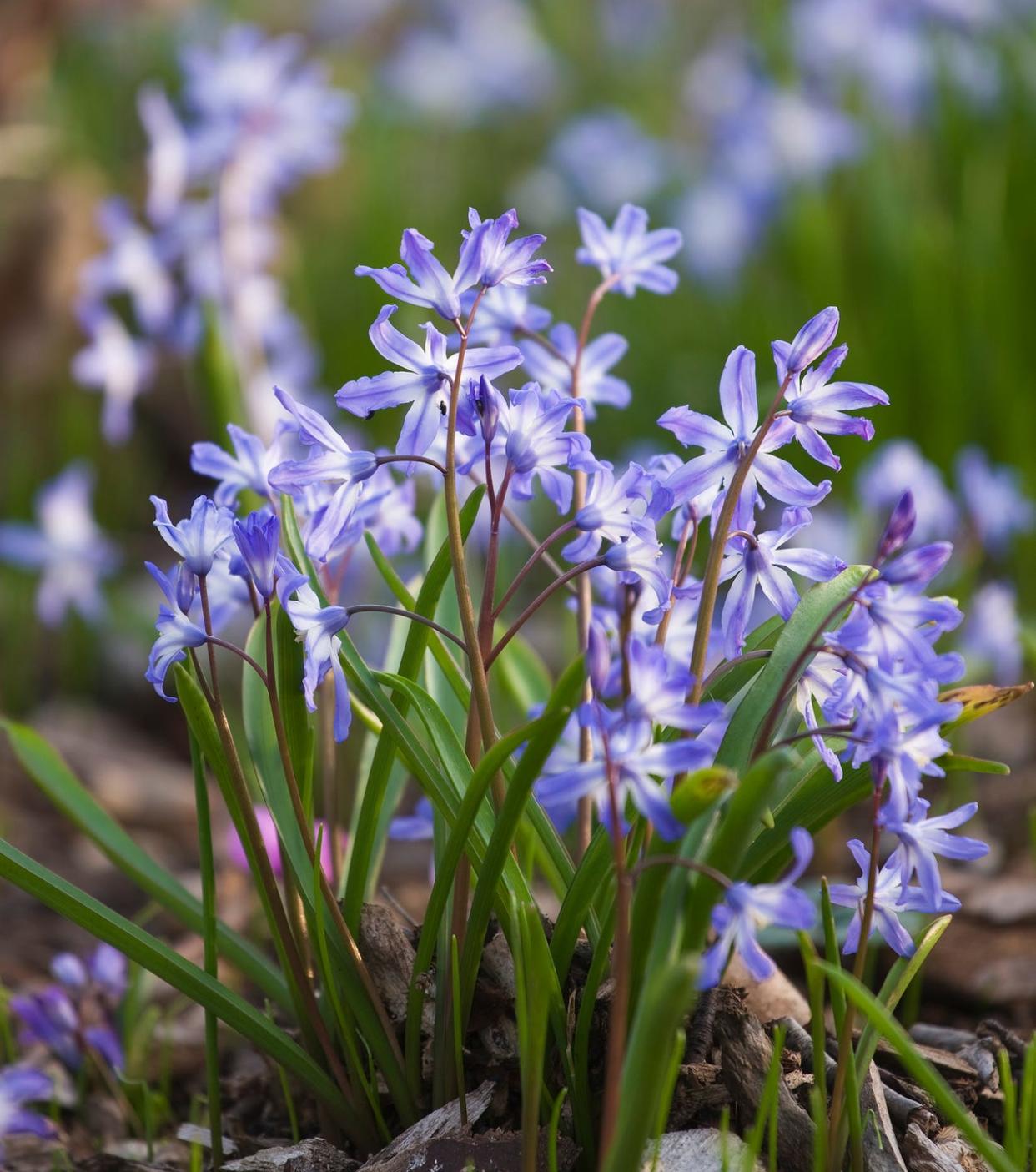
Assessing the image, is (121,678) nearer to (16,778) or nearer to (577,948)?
(16,778)

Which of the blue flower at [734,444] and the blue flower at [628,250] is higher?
the blue flower at [628,250]

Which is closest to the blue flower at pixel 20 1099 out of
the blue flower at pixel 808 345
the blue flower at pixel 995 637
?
the blue flower at pixel 808 345

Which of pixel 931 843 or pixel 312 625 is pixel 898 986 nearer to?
pixel 931 843

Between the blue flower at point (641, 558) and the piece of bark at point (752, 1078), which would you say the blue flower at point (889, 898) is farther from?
the blue flower at point (641, 558)

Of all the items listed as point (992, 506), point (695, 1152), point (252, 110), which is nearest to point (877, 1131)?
point (695, 1152)

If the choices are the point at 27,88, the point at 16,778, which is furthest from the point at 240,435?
the point at 27,88
